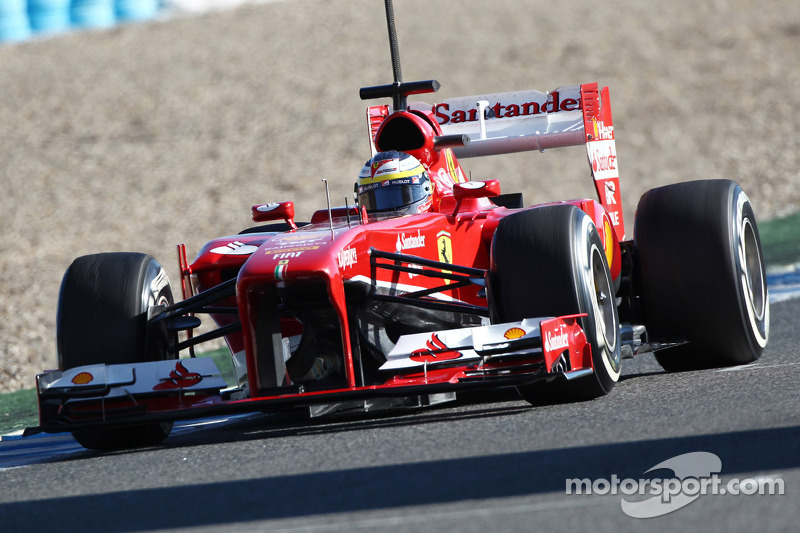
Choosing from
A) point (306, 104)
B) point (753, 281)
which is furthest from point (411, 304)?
point (306, 104)

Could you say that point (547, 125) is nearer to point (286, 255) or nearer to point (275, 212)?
point (275, 212)

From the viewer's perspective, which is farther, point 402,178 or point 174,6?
A: point 174,6

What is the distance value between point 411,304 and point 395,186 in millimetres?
1170

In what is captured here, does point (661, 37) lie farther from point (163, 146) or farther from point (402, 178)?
point (402, 178)

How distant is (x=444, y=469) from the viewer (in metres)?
4.91

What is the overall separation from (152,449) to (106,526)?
6.88 feet

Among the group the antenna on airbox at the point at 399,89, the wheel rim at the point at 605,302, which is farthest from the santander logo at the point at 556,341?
the antenna on airbox at the point at 399,89

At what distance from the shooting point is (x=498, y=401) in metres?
7.14

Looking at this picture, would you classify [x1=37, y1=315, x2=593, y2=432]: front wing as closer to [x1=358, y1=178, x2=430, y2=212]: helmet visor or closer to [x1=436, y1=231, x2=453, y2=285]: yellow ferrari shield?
[x1=436, y1=231, x2=453, y2=285]: yellow ferrari shield

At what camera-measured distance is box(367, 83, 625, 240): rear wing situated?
357 inches

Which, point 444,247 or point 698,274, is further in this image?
point 698,274

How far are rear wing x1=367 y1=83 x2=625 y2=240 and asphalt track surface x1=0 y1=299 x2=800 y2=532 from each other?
102 inches

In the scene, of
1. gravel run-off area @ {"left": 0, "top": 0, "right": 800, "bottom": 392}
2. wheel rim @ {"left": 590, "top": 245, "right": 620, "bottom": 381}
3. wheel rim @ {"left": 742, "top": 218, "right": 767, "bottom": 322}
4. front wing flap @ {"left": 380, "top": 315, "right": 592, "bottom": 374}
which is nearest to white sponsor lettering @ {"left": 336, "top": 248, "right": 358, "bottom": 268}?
front wing flap @ {"left": 380, "top": 315, "right": 592, "bottom": 374}

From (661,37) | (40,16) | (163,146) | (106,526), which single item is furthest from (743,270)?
(40,16)
